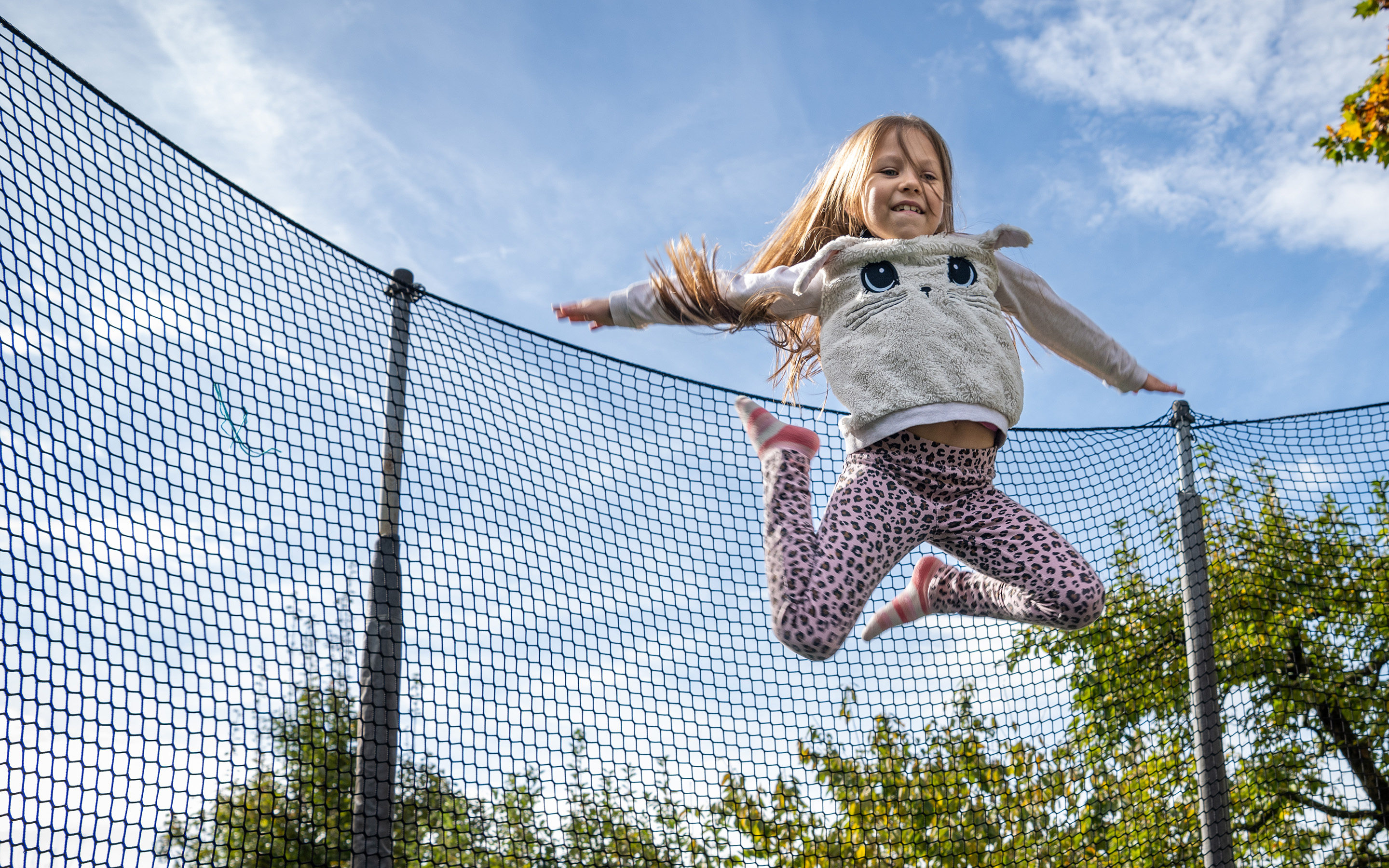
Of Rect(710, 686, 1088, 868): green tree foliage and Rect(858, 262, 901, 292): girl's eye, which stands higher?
Rect(858, 262, 901, 292): girl's eye

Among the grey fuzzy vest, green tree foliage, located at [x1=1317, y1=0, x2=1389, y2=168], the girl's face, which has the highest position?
green tree foliage, located at [x1=1317, y1=0, x2=1389, y2=168]

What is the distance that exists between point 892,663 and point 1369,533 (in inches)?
73.5

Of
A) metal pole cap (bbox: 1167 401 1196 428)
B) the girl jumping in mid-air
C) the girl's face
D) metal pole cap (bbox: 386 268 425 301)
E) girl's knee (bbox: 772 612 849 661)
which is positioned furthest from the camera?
metal pole cap (bbox: 1167 401 1196 428)

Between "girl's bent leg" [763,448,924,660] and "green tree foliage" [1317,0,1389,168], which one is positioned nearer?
"girl's bent leg" [763,448,924,660]

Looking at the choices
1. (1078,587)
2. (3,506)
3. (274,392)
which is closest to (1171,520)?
Result: (1078,587)

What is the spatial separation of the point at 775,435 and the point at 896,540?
265mm

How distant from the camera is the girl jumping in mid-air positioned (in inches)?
69.1

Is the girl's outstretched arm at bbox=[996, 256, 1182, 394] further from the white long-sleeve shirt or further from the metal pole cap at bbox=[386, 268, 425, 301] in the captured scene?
the metal pole cap at bbox=[386, 268, 425, 301]

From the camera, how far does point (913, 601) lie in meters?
2.05

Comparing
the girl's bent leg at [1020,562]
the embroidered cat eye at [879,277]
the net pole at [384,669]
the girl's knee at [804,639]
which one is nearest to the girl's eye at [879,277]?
the embroidered cat eye at [879,277]

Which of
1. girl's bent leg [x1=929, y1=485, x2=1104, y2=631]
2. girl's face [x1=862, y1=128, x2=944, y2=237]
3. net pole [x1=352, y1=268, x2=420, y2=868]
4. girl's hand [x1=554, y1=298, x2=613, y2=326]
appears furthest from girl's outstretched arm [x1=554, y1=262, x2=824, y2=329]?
net pole [x1=352, y1=268, x2=420, y2=868]

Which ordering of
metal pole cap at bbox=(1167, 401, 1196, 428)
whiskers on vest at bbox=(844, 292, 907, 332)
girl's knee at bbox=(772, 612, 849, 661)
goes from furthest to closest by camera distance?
1. metal pole cap at bbox=(1167, 401, 1196, 428)
2. whiskers on vest at bbox=(844, 292, 907, 332)
3. girl's knee at bbox=(772, 612, 849, 661)

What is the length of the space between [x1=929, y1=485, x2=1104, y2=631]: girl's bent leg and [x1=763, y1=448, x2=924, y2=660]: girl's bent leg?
9 centimetres

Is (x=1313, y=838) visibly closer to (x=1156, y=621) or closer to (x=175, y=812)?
(x=1156, y=621)
